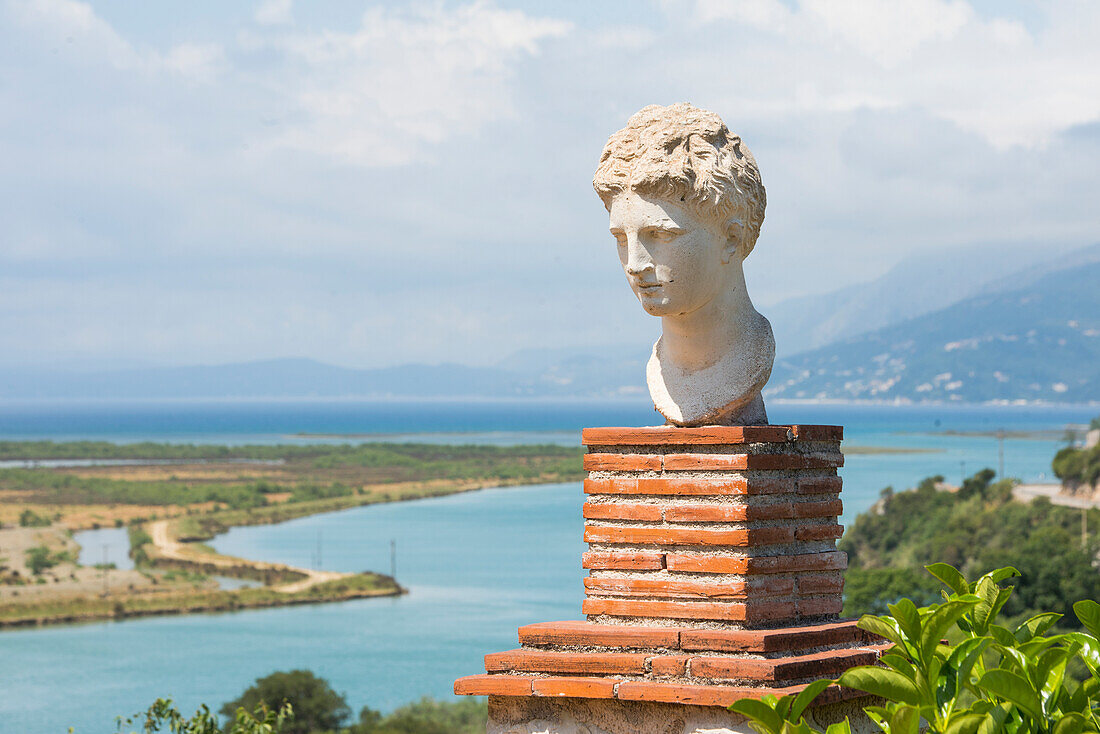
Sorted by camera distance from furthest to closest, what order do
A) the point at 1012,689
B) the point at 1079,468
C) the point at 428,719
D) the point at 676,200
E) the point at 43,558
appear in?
the point at 43,558
the point at 1079,468
the point at 428,719
the point at 676,200
the point at 1012,689

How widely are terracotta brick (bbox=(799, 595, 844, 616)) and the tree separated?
33.3 m

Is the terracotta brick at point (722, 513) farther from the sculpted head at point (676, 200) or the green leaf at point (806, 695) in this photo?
the green leaf at point (806, 695)

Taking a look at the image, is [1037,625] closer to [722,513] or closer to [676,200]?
[722,513]

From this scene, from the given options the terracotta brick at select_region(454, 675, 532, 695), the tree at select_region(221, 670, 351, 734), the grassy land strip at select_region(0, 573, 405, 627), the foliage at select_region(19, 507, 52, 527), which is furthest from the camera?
the foliage at select_region(19, 507, 52, 527)

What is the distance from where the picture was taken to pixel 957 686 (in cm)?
401

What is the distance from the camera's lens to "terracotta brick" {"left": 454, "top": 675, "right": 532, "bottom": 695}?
516 cm

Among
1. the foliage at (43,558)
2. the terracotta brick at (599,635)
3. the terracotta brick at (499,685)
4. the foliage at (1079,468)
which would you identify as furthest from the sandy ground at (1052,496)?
the terracotta brick at (499,685)

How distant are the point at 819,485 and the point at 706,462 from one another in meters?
0.67

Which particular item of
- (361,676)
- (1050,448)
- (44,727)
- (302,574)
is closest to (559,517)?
(302,574)

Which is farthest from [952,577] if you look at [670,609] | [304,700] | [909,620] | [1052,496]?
[1052,496]

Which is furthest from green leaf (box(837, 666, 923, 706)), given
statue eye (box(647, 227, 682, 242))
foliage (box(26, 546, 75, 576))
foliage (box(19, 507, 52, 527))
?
foliage (box(19, 507, 52, 527))

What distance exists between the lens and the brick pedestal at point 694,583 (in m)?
5.00

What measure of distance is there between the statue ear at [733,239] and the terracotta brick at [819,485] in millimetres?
1071

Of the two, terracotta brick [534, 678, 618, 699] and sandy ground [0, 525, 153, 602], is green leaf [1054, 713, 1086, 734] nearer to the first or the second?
terracotta brick [534, 678, 618, 699]
